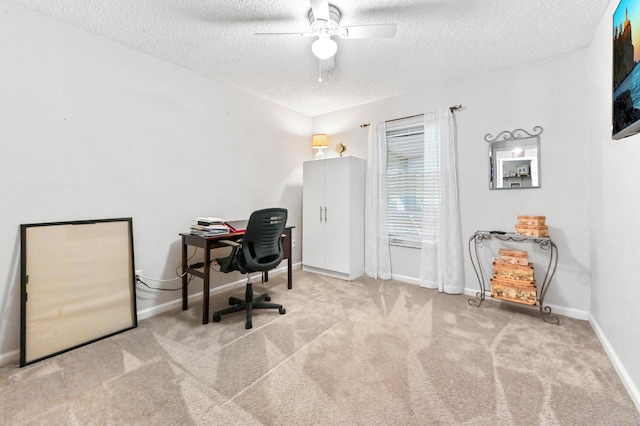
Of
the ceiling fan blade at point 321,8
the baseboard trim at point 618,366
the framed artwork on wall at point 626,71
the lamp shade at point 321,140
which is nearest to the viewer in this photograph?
the framed artwork on wall at point 626,71

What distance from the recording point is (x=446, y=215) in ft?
10.6

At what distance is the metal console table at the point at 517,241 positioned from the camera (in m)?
2.54

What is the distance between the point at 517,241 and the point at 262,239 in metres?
2.61

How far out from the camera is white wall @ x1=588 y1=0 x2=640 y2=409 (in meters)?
1.56

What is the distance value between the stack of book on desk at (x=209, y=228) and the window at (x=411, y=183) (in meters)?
2.21

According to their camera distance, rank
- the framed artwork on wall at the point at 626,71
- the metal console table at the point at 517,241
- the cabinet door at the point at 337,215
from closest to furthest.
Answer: the framed artwork on wall at the point at 626,71, the metal console table at the point at 517,241, the cabinet door at the point at 337,215

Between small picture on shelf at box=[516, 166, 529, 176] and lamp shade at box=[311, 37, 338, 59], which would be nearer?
lamp shade at box=[311, 37, 338, 59]

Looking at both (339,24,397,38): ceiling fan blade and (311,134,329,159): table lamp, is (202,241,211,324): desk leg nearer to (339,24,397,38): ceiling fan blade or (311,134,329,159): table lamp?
(339,24,397,38): ceiling fan blade

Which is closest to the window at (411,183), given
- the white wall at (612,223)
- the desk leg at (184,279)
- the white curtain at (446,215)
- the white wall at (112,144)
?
the white curtain at (446,215)

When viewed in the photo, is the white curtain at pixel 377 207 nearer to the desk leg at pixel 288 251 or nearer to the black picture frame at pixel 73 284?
the desk leg at pixel 288 251

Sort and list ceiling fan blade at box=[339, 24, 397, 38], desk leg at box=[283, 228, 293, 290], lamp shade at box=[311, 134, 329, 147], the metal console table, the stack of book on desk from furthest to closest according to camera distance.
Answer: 1. lamp shade at box=[311, 134, 329, 147]
2. desk leg at box=[283, 228, 293, 290]
3. the stack of book on desk
4. the metal console table
5. ceiling fan blade at box=[339, 24, 397, 38]

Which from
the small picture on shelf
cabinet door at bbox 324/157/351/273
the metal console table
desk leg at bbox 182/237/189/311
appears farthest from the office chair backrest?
the small picture on shelf

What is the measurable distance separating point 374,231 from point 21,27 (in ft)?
12.5

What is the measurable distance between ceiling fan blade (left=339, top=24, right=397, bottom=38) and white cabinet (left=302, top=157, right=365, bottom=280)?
1.77 m
